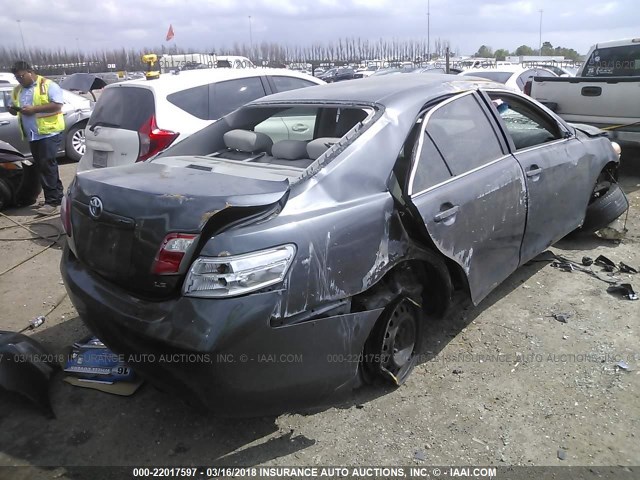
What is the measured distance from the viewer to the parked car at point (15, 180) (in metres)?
6.86

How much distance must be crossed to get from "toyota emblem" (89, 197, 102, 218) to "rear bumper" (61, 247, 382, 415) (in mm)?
330

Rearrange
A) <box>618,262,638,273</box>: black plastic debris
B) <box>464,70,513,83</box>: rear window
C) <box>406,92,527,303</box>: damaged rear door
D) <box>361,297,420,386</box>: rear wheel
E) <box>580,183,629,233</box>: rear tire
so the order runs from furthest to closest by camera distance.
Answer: <box>464,70,513,83</box>: rear window → <box>580,183,629,233</box>: rear tire → <box>618,262,638,273</box>: black plastic debris → <box>406,92,527,303</box>: damaged rear door → <box>361,297,420,386</box>: rear wheel

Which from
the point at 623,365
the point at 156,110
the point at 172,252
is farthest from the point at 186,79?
the point at 623,365

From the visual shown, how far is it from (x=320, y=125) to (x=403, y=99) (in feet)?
2.87

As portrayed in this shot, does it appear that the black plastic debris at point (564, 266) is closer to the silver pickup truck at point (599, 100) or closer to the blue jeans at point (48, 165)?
the silver pickup truck at point (599, 100)

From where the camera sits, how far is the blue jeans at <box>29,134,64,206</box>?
22.4 feet

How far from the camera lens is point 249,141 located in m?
3.43

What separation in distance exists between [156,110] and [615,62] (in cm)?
809

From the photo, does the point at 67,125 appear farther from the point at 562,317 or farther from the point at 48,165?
the point at 562,317

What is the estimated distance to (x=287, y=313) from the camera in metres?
2.16

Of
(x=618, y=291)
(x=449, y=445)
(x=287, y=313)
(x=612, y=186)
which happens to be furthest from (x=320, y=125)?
(x=612, y=186)

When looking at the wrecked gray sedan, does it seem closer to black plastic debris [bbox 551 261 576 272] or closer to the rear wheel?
the rear wheel

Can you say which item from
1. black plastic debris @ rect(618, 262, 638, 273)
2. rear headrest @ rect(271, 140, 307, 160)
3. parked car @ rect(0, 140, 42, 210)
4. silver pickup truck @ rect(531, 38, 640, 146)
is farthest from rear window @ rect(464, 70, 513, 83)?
rear headrest @ rect(271, 140, 307, 160)


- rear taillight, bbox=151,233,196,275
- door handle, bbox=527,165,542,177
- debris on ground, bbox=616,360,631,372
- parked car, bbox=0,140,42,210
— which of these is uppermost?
rear taillight, bbox=151,233,196,275
